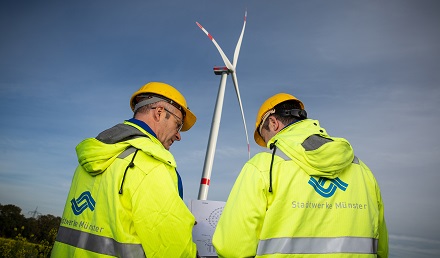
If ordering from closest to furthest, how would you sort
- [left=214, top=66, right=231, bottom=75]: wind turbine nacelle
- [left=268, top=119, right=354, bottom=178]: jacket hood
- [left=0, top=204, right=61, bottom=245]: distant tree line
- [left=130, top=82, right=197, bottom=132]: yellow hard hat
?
[left=268, top=119, right=354, bottom=178]: jacket hood < [left=130, top=82, right=197, bottom=132]: yellow hard hat < [left=214, top=66, right=231, bottom=75]: wind turbine nacelle < [left=0, top=204, right=61, bottom=245]: distant tree line

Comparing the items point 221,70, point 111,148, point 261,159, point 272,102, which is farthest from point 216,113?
point 111,148

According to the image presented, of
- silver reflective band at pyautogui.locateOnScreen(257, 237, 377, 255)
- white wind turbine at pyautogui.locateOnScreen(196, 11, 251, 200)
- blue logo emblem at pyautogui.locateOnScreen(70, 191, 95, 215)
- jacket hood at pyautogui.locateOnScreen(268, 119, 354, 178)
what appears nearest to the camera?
silver reflective band at pyautogui.locateOnScreen(257, 237, 377, 255)

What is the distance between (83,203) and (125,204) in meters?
0.80

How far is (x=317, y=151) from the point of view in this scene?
403cm

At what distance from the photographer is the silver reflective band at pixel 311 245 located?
3.89m

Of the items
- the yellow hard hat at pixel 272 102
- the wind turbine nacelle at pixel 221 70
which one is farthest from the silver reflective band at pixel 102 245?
the wind turbine nacelle at pixel 221 70

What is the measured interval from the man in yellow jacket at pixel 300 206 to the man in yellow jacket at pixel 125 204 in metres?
0.73

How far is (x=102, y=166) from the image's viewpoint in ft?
14.2

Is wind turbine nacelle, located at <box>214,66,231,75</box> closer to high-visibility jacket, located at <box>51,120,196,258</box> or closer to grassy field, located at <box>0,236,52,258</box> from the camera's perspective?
grassy field, located at <box>0,236,52,258</box>

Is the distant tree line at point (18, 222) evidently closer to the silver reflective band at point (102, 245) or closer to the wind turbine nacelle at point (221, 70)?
the wind turbine nacelle at point (221, 70)

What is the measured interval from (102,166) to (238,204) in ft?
6.43

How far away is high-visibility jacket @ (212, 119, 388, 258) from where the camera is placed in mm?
3979

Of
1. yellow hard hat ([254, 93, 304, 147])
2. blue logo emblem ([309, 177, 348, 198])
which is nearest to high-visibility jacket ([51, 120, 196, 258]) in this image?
blue logo emblem ([309, 177, 348, 198])

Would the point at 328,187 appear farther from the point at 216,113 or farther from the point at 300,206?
the point at 216,113
